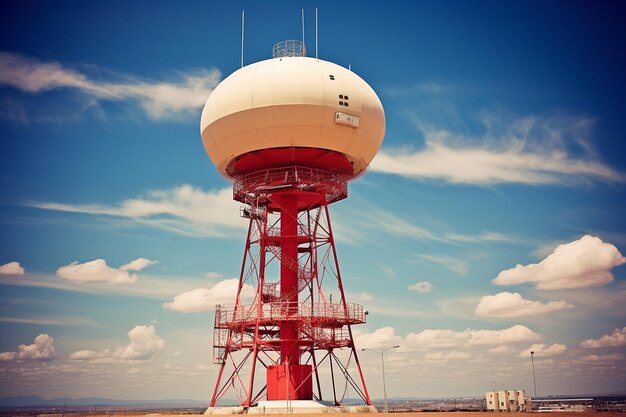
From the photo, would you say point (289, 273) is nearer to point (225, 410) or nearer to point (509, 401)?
point (225, 410)

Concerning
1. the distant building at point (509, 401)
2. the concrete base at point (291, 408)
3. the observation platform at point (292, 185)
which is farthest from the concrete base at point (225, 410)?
the distant building at point (509, 401)

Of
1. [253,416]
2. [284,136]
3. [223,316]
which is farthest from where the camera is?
[223,316]

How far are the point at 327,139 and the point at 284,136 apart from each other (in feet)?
9.88

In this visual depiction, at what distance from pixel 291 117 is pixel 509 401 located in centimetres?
3998

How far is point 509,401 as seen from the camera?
202ft

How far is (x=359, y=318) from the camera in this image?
4209 centimetres

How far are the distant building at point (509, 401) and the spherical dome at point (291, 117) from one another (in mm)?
32378

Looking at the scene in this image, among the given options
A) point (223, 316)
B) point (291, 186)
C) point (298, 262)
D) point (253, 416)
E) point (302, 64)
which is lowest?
point (253, 416)

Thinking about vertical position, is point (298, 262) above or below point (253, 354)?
above

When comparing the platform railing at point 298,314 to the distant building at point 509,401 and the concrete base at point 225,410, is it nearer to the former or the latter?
the concrete base at point 225,410

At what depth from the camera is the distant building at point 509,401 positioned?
→ 198 ft

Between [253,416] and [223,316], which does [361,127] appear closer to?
[223,316]

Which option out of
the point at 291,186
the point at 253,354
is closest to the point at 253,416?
the point at 253,354

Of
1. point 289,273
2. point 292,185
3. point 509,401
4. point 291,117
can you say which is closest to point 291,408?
point 289,273
